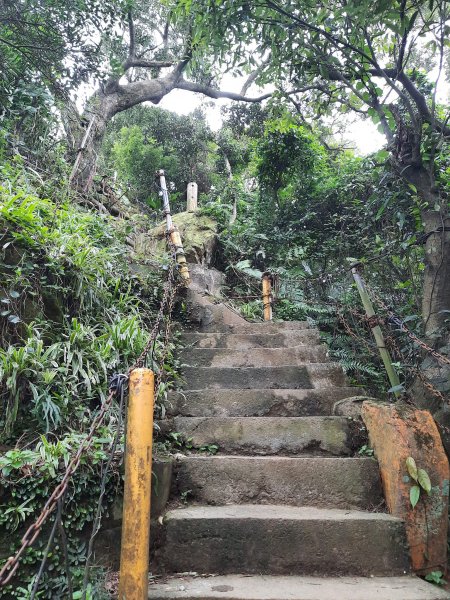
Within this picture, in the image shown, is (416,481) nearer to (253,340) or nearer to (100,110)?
(253,340)

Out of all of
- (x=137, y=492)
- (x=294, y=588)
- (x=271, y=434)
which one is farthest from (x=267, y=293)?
(x=137, y=492)

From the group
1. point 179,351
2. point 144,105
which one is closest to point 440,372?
point 179,351

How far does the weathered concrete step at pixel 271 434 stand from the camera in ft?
8.68

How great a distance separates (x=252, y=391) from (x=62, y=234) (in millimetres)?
2006

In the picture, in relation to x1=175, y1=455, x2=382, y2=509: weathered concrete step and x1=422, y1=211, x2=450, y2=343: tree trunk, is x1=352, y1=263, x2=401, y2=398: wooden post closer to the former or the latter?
x1=422, y1=211, x2=450, y2=343: tree trunk

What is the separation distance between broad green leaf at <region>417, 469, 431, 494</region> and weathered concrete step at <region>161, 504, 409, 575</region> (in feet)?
0.70

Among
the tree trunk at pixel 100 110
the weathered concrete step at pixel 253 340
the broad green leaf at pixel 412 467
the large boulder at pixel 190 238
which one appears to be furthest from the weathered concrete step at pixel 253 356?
the tree trunk at pixel 100 110

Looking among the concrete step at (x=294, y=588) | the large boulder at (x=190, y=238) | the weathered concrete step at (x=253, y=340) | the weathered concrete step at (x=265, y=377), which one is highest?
the large boulder at (x=190, y=238)

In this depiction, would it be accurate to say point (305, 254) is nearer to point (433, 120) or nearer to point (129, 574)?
point (433, 120)

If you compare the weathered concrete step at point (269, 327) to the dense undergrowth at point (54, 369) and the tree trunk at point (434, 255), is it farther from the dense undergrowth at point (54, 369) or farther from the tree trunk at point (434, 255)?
the tree trunk at point (434, 255)

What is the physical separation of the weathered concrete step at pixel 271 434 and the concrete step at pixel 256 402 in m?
0.25

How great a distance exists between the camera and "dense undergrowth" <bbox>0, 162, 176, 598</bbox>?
70.8 inches

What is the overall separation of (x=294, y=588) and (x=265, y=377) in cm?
179

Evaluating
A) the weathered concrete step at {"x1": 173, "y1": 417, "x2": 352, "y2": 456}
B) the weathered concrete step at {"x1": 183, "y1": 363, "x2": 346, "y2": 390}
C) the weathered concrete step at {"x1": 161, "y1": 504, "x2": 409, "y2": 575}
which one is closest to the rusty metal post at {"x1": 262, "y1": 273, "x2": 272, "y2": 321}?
the weathered concrete step at {"x1": 183, "y1": 363, "x2": 346, "y2": 390}
